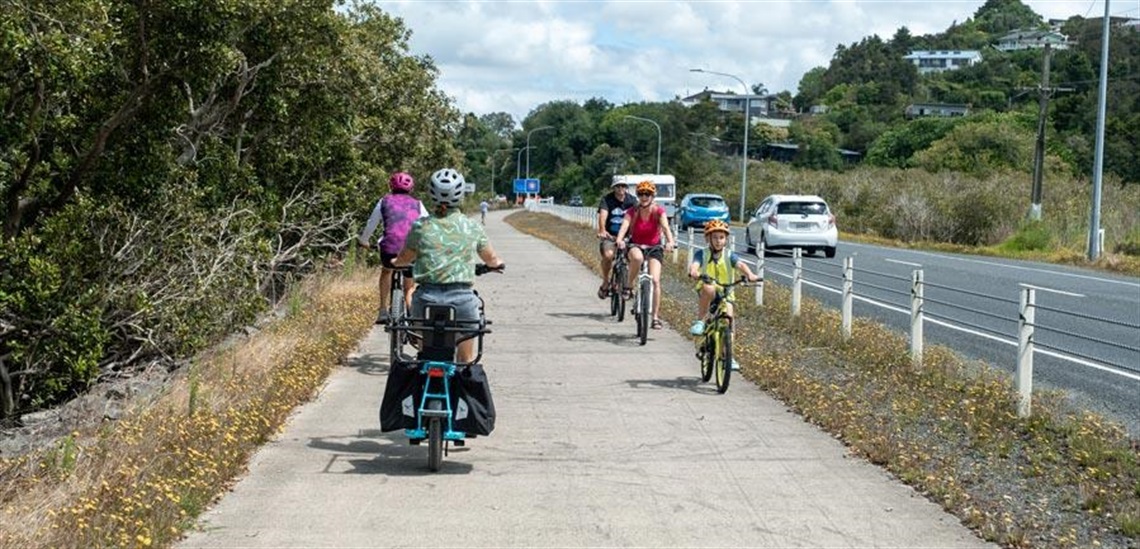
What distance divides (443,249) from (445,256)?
1.8 inches

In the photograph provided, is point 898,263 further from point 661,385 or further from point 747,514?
point 747,514

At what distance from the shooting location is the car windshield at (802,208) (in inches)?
1241

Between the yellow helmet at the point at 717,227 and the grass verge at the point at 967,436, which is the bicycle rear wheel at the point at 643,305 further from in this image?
the yellow helmet at the point at 717,227

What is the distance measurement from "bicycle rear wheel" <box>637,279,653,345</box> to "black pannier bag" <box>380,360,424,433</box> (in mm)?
6086

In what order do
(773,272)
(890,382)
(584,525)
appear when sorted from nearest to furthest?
1. (584,525)
2. (890,382)
3. (773,272)

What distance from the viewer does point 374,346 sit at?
13.4 metres

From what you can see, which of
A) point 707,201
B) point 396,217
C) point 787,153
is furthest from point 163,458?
point 787,153

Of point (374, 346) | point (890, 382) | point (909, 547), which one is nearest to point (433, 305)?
point (909, 547)

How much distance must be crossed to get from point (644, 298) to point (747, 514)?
6902mm

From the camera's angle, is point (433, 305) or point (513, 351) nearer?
point (433, 305)

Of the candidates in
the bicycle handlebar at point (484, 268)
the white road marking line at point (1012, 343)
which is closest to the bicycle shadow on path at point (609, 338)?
the white road marking line at point (1012, 343)

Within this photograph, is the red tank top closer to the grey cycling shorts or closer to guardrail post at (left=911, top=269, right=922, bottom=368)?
guardrail post at (left=911, top=269, right=922, bottom=368)

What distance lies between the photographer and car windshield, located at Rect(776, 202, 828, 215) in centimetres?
3153

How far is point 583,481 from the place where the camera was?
7.30 m
